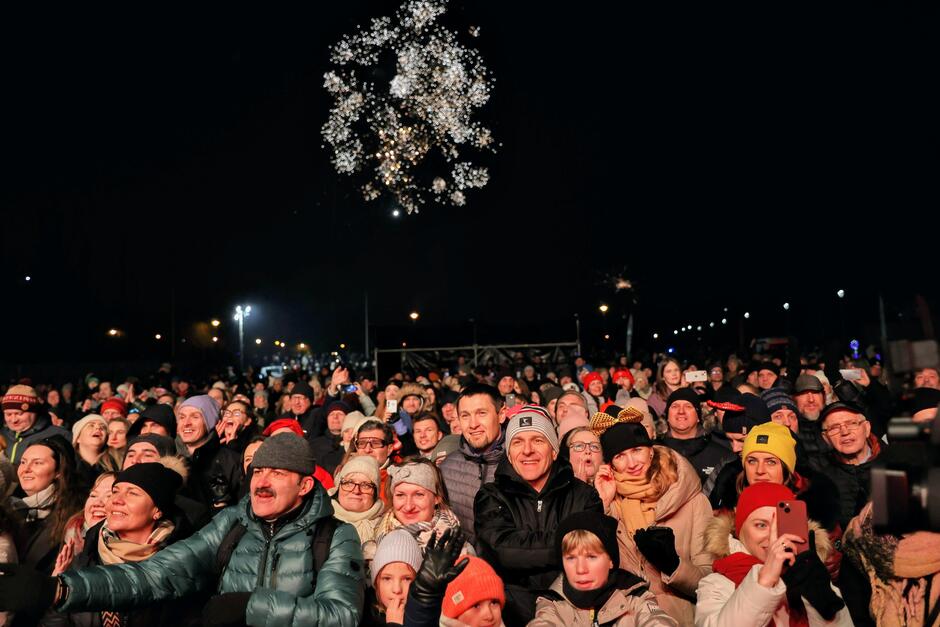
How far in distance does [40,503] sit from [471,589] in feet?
11.6

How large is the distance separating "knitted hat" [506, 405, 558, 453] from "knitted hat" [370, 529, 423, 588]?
3.12ft

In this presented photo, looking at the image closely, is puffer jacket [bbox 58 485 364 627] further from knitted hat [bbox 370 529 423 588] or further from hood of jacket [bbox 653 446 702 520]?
hood of jacket [bbox 653 446 702 520]

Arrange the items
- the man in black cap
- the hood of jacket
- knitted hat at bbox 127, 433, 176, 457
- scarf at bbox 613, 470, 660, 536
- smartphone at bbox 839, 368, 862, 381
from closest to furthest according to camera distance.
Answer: the hood of jacket → scarf at bbox 613, 470, 660, 536 → knitted hat at bbox 127, 433, 176, 457 → the man in black cap → smartphone at bbox 839, 368, 862, 381

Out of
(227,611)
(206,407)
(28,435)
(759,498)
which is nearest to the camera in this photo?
(227,611)

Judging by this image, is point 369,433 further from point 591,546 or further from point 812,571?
point 812,571

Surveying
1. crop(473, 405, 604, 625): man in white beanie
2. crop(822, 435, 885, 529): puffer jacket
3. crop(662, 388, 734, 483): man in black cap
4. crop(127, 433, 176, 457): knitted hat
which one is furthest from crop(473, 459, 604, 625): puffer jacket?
crop(127, 433, 176, 457): knitted hat

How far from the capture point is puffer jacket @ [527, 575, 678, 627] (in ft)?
11.7

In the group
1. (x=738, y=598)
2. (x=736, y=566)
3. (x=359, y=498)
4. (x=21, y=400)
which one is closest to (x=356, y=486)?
(x=359, y=498)

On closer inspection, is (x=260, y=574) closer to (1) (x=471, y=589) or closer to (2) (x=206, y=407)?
(1) (x=471, y=589)

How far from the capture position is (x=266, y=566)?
3.64m


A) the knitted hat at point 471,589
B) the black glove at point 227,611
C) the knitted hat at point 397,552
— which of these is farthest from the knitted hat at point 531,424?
the black glove at point 227,611

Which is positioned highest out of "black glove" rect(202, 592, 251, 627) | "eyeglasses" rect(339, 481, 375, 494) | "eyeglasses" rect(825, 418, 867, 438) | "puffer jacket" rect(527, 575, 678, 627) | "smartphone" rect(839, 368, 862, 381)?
"smartphone" rect(839, 368, 862, 381)

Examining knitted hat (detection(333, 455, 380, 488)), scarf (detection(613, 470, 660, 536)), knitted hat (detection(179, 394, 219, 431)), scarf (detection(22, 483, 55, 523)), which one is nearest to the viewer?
scarf (detection(613, 470, 660, 536))

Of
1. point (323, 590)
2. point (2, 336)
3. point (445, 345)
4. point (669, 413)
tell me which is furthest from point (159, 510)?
point (2, 336)
